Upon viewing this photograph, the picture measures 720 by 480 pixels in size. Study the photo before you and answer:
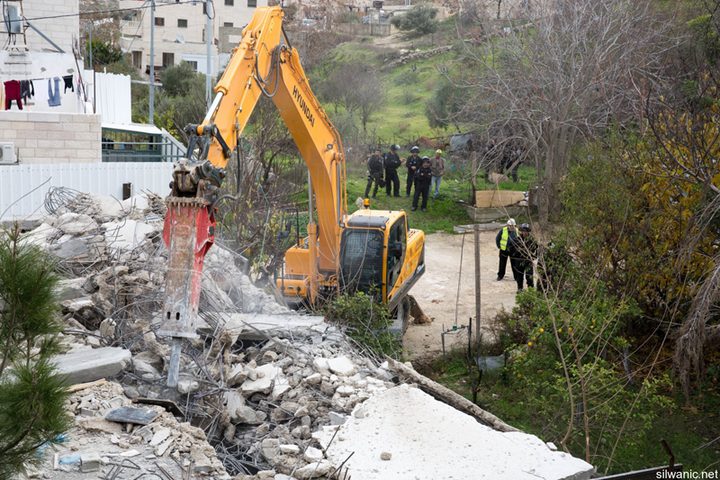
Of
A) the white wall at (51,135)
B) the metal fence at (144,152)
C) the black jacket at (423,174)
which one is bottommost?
the black jacket at (423,174)

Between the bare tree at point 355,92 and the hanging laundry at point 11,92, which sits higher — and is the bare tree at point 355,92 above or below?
above

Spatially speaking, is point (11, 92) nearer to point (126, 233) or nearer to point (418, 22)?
point (126, 233)

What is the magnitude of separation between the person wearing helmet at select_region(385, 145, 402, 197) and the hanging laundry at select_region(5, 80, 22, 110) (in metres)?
11.0

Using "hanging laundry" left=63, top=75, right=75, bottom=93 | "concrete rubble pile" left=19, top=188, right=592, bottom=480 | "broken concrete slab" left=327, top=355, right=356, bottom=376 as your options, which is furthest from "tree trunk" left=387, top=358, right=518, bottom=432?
"hanging laundry" left=63, top=75, right=75, bottom=93

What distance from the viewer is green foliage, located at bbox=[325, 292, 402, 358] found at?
11.2m

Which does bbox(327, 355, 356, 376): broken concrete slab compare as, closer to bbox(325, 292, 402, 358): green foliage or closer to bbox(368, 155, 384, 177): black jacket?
bbox(325, 292, 402, 358): green foliage

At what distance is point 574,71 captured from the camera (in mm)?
22312

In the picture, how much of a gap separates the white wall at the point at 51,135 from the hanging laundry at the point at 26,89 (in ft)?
7.23

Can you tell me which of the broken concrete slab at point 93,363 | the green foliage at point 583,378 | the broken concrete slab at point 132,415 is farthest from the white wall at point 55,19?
the broken concrete slab at point 132,415

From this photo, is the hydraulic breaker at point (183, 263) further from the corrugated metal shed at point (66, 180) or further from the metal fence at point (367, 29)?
the metal fence at point (367, 29)

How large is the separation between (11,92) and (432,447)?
14864mm

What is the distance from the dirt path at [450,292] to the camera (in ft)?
49.8

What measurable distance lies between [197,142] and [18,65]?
41.3 feet

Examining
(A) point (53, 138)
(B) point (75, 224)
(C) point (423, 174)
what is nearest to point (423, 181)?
(C) point (423, 174)
